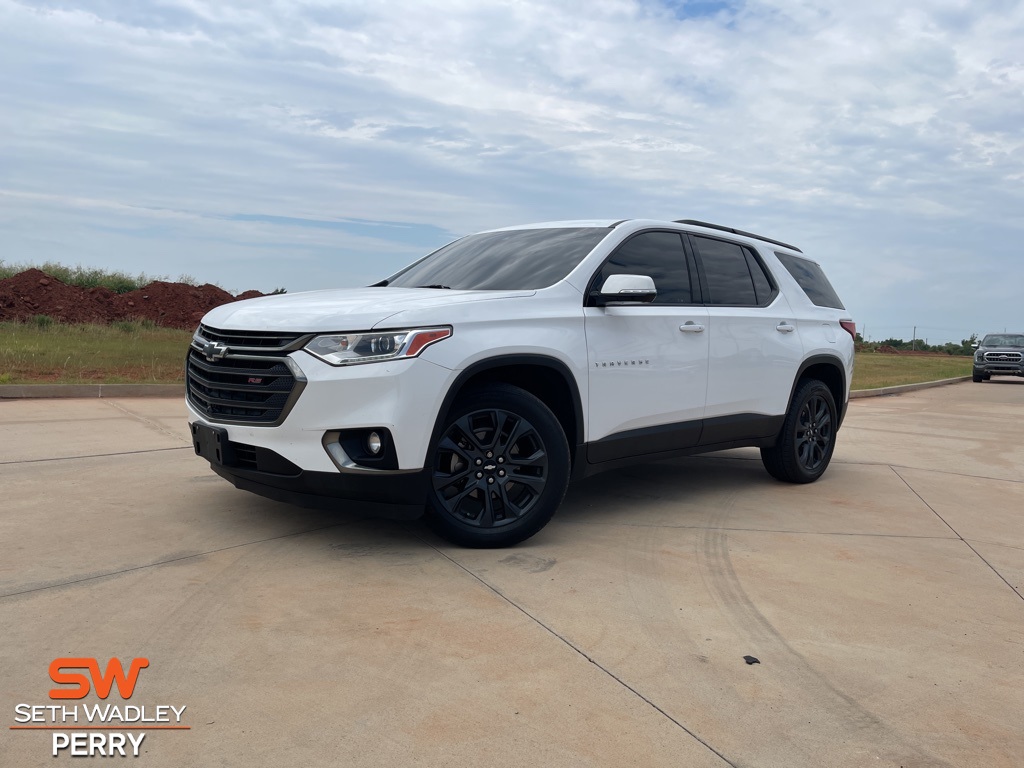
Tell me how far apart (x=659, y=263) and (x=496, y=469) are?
1.95m

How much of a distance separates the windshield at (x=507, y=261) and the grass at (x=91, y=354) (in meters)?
7.56

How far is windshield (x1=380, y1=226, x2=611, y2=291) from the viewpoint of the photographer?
207 inches

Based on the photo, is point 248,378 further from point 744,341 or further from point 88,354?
point 88,354

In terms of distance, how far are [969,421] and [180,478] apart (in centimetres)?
1142

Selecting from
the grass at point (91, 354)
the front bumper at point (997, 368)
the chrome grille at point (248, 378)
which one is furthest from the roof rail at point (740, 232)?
the front bumper at point (997, 368)

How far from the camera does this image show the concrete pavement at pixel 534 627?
2777 mm

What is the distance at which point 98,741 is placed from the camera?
8.74 ft

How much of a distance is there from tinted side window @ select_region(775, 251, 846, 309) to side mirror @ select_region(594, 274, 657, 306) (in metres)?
2.57

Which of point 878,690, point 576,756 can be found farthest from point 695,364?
point 576,756

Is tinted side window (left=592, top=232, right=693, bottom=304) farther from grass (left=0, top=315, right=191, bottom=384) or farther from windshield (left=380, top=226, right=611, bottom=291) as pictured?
grass (left=0, top=315, right=191, bottom=384)

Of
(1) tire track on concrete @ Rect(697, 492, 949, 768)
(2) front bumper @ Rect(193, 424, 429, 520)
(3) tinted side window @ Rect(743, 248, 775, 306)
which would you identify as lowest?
(1) tire track on concrete @ Rect(697, 492, 949, 768)

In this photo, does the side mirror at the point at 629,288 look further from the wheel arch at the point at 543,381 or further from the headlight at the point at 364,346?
the headlight at the point at 364,346

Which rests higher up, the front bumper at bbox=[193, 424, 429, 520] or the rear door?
the rear door

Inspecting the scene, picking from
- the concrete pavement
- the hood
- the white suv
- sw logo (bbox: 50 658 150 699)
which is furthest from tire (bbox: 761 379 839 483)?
sw logo (bbox: 50 658 150 699)
